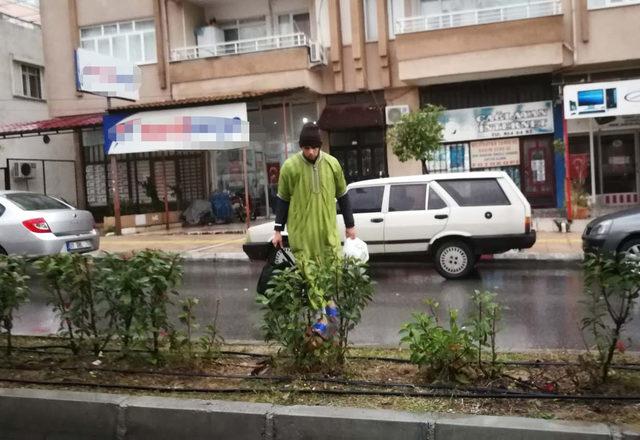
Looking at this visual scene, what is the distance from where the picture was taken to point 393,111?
20.0m

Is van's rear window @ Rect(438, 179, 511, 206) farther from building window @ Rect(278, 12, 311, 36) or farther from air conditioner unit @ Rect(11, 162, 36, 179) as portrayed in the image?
air conditioner unit @ Rect(11, 162, 36, 179)

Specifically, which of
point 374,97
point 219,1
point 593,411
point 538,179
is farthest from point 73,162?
point 593,411

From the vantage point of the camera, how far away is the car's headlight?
971 centimetres

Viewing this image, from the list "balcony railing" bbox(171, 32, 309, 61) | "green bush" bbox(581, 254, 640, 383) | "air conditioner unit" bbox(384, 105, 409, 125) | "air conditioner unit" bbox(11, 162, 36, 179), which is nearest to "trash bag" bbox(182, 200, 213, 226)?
"balcony railing" bbox(171, 32, 309, 61)

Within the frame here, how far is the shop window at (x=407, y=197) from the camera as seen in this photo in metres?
10.3

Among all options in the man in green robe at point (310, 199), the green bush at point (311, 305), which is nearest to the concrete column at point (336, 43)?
the man in green robe at point (310, 199)

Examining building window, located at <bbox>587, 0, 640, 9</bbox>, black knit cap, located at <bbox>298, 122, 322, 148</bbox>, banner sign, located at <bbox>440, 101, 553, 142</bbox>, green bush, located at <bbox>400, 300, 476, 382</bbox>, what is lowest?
green bush, located at <bbox>400, 300, 476, 382</bbox>

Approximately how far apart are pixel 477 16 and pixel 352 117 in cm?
472

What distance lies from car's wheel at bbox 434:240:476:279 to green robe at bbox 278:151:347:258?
16.5 feet

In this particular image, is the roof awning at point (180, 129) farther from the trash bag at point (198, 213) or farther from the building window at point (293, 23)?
the building window at point (293, 23)

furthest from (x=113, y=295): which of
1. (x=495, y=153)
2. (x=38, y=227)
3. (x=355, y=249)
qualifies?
(x=495, y=153)

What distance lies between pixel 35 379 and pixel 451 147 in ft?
56.0

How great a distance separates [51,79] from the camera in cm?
2339

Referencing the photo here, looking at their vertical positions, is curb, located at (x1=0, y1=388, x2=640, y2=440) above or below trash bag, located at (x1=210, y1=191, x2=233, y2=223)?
below
